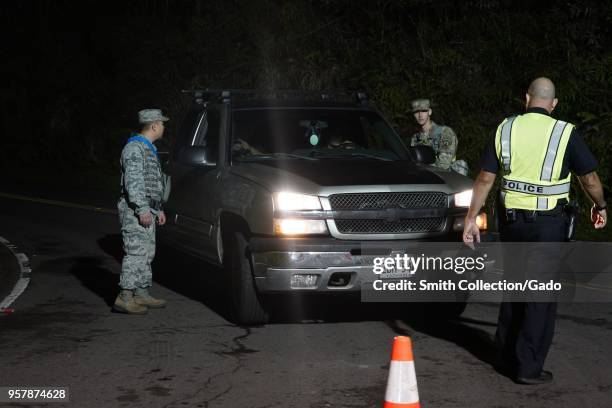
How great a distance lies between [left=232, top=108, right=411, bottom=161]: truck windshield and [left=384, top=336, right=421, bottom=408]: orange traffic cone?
4242 mm

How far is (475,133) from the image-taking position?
19.3 meters

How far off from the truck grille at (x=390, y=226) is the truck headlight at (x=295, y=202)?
0.73ft

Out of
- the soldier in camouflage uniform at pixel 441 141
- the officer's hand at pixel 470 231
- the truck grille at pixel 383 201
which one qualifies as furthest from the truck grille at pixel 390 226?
the soldier in camouflage uniform at pixel 441 141

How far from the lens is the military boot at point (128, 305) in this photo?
375 inches

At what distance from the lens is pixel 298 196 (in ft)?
27.9

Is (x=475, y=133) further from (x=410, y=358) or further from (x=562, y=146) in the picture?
(x=410, y=358)

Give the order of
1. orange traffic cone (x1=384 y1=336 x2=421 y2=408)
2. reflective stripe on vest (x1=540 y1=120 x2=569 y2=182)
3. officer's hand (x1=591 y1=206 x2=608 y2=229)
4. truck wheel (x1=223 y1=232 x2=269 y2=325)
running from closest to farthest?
orange traffic cone (x1=384 y1=336 x2=421 y2=408) → reflective stripe on vest (x1=540 y1=120 x2=569 y2=182) → officer's hand (x1=591 y1=206 x2=608 y2=229) → truck wheel (x1=223 y1=232 x2=269 y2=325)

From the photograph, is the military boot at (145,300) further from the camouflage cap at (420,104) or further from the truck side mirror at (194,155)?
the camouflage cap at (420,104)

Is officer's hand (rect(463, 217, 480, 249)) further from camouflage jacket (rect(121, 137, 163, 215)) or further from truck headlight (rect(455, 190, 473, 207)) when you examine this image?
camouflage jacket (rect(121, 137, 163, 215))

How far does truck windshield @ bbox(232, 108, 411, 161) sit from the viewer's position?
9.76 meters

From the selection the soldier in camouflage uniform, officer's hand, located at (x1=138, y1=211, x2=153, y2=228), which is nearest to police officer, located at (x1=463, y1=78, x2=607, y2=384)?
officer's hand, located at (x1=138, y1=211, x2=153, y2=228)

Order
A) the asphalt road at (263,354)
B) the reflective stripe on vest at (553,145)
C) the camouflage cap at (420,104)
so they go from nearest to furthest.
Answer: the asphalt road at (263,354), the reflective stripe on vest at (553,145), the camouflage cap at (420,104)

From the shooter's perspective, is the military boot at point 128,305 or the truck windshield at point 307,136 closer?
the military boot at point 128,305

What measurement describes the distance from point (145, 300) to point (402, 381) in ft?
15.5
